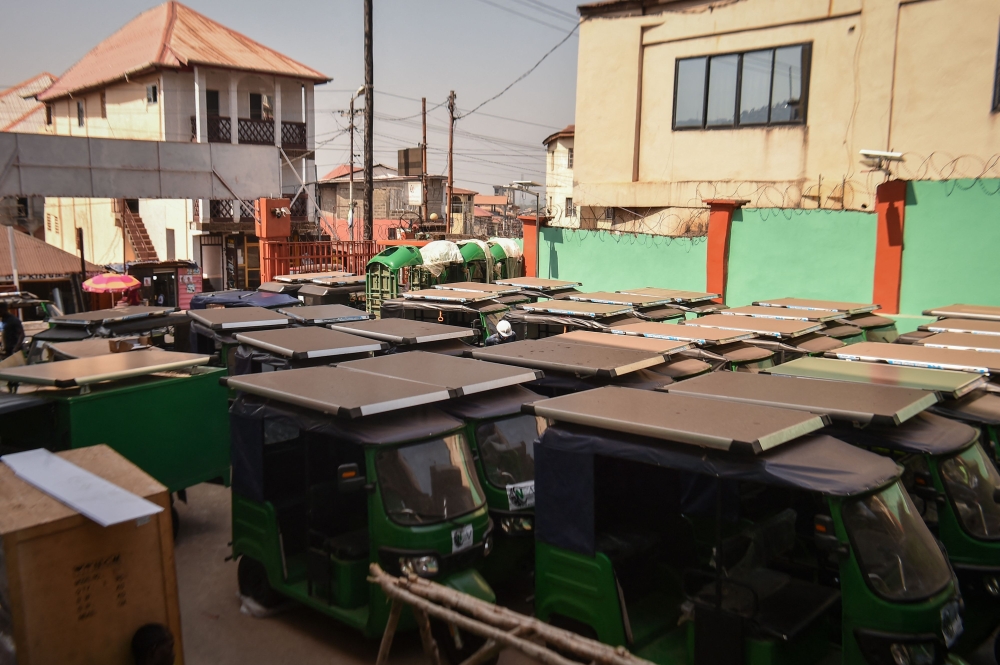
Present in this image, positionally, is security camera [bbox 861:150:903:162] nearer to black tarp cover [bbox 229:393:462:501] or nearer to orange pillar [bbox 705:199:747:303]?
orange pillar [bbox 705:199:747:303]

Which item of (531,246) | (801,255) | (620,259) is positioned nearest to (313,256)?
(531,246)

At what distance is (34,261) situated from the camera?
76.7 ft

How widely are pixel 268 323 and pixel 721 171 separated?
12.6 metres

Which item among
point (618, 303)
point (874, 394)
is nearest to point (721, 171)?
point (618, 303)

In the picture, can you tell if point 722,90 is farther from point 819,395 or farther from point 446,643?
point 446,643

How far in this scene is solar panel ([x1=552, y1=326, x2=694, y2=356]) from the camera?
936cm

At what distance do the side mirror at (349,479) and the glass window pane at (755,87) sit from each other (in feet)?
53.2

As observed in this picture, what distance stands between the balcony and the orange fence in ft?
48.3

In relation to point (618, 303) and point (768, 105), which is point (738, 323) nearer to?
point (618, 303)

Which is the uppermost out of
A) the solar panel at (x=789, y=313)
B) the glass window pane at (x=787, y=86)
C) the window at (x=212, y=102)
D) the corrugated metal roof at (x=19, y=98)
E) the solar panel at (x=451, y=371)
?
the corrugated metal roof at (x=19, y=98)

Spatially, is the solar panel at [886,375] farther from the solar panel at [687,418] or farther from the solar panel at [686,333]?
the solar panel at [687,418]

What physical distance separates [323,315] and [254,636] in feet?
21.3

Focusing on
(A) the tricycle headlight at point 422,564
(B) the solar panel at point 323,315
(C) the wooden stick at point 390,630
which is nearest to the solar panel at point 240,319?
(B) the solar panel at point 323,315

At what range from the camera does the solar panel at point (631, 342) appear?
9.36 meters
